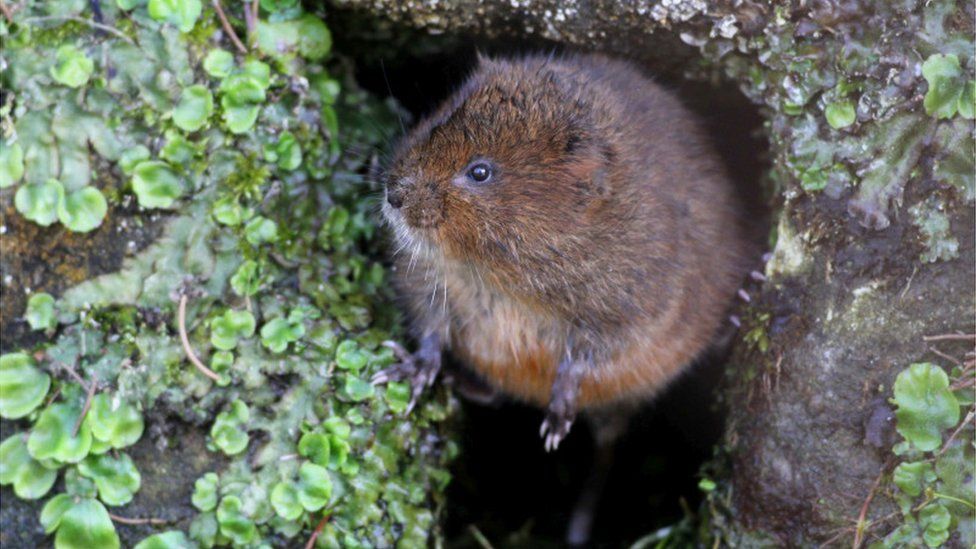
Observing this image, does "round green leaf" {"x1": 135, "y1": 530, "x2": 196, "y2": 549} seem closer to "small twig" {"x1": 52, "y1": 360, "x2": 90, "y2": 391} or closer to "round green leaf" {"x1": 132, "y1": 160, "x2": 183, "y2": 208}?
"small twig" {"x1": 52, "y1": 360, "x2": 90, "y2": 391}

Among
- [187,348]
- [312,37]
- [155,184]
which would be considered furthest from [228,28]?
[187,348]

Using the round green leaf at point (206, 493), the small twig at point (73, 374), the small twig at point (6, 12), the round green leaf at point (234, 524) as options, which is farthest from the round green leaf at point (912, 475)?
the small twig at point (6, 12)

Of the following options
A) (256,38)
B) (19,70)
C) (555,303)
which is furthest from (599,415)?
(19,70)

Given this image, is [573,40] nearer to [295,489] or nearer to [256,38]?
[256,38]

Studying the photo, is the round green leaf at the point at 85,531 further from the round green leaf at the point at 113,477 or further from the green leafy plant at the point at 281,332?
the green leafy plant at the point at 281,332

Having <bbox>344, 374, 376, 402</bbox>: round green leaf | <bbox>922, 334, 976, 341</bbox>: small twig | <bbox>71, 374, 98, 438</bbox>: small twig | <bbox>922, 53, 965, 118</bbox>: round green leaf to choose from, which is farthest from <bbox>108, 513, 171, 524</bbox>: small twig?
<bbox>922, 53, 965, 118</bbox>: round green leaf
